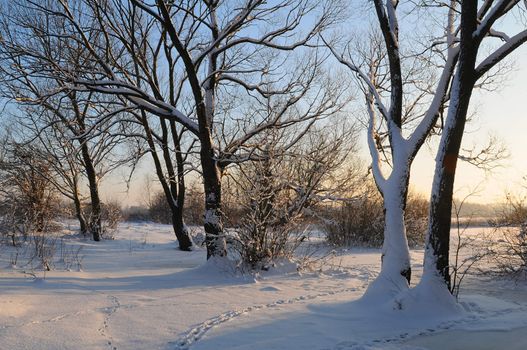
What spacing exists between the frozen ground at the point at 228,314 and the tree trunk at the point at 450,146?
0.79 metres

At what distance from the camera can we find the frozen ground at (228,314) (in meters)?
4.56

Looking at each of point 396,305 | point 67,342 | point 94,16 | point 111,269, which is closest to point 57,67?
point 94,16

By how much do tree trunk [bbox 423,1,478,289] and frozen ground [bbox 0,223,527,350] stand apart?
2.58 ft

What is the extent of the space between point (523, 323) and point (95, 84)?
8.84 meters

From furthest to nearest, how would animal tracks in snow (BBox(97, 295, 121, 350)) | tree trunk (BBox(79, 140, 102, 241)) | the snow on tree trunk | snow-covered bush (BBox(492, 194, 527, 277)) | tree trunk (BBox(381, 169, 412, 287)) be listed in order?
tree trunk (BBox(79, 140, 102, 241)) < snow-covered bush (BBox(492, 194, 527, 277)) < tree trunk (BBox(381, 169, 412, 287)) < the snow on tree trunk < animal tracks in snow (BBox(97, 295, 121, 350))

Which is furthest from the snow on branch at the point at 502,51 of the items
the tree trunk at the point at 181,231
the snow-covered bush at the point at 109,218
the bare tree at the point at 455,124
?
the snow-covered bush at the point at 109,218

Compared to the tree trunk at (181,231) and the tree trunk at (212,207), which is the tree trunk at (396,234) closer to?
the tree trunk at (212,207)

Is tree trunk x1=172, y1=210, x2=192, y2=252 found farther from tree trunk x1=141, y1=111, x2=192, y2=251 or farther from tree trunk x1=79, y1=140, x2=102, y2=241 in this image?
tree trunk x1=79, y1=140, x2=102, y2=241

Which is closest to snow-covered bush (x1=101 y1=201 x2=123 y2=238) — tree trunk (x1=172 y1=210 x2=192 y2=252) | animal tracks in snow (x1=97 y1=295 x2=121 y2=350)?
tree trunk (x1=172 y1=210 x2=192 y2=252)

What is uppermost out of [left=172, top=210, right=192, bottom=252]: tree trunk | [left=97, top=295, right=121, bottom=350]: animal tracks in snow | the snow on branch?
the snow on branch

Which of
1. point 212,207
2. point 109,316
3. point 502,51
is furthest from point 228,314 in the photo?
point 502,51

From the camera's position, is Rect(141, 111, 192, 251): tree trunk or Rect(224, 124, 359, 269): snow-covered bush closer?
Rect(224, 124, 359, 269): snow-covered bush

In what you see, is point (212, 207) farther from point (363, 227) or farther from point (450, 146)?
point (363, 227)

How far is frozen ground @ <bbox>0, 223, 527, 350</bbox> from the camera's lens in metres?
4.56
